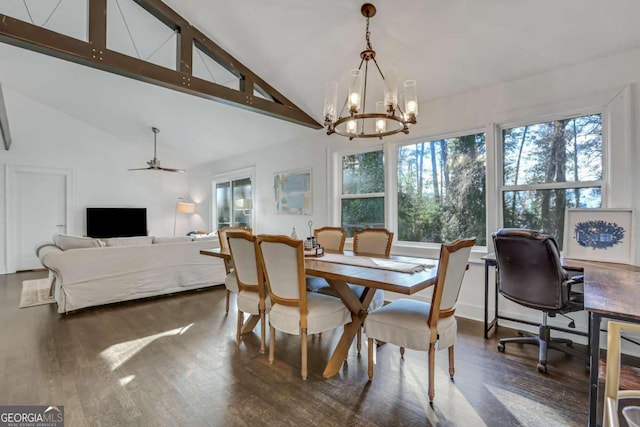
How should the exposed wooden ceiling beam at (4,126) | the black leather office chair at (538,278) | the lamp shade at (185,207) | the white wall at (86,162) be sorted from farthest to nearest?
1. the lamp shade at (185,207)
2. the white wall at (86,162)
3. the exposed wooden ceiling beam at (4,126)
4. the black leather office chair at (538,278)

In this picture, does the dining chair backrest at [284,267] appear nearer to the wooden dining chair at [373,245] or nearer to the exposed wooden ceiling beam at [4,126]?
the wooden dining chair at [373,245]

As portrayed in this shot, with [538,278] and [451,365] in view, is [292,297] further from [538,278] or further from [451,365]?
[538,278]

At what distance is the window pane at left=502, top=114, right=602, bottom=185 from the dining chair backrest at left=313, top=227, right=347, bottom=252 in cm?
183

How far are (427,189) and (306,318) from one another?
2.42 meters

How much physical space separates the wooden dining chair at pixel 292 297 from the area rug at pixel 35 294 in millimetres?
3629

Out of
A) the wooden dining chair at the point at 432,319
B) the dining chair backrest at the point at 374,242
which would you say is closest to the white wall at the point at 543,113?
the dining chair backrest at the point at 374,242

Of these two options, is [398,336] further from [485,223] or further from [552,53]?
[552,53]

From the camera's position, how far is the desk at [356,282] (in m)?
1.82

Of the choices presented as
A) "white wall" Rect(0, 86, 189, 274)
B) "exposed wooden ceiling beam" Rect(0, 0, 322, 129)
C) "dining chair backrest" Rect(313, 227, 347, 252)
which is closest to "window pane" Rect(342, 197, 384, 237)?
"dining chair backrest" Rect(313, 227, 347, 252)

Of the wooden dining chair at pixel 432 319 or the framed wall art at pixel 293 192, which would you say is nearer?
the wooden dining chair at pixel 432 319

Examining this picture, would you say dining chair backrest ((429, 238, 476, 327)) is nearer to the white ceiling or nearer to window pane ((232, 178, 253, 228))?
the white ceiling

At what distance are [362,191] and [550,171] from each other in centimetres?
219

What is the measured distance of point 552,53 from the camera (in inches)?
105

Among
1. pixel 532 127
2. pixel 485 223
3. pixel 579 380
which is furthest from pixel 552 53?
pixel 579 380
